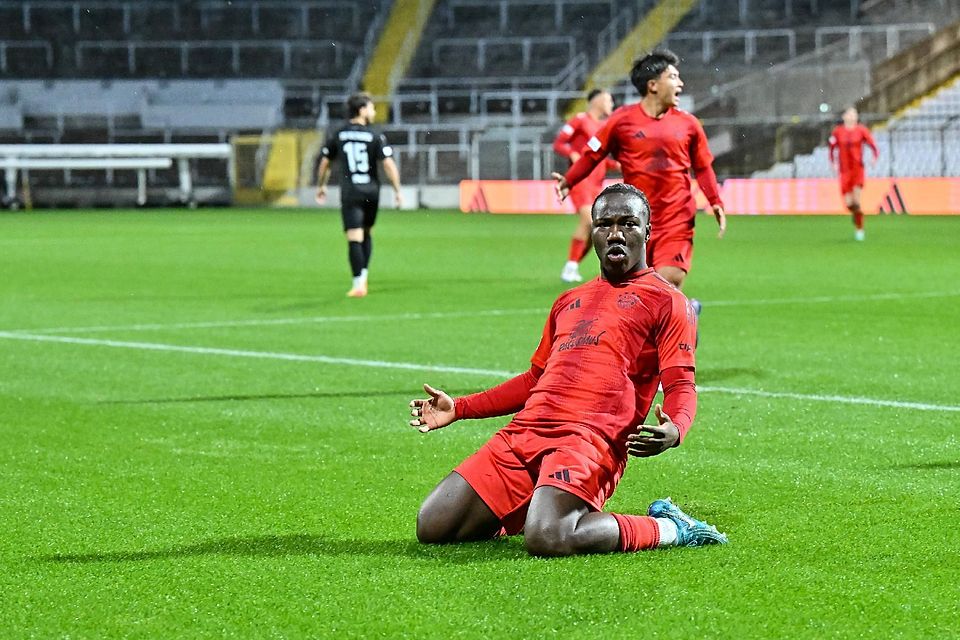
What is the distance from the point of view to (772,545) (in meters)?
5.60

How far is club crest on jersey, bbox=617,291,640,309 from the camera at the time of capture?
5.77m

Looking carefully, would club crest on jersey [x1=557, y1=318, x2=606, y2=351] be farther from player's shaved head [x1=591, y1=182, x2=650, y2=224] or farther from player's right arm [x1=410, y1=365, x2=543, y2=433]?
player's shaved head [x1=591, y1=182, x2=650, y2=224]

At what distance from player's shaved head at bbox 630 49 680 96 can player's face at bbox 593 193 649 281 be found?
423cm

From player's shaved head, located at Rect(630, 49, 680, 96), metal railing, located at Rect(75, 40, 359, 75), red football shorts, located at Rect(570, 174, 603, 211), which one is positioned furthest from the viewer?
metal railing, located at Rect(75, 40, 359, 75)

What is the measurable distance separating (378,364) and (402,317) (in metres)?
3.56

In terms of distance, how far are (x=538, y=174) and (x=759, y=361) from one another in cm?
3410

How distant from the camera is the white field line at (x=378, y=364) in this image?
9.16 metres

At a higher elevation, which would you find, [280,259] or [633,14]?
[633,14]

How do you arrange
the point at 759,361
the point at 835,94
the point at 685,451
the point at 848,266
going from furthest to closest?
the point at 835,94 → the point at 848,266 → the point at 759,361 → the point at 685,451

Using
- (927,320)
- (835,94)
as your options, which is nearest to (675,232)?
(927,320)

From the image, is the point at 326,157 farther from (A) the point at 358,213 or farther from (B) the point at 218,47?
(B) the point at 218,47

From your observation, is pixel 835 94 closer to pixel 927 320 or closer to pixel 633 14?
pixel 633 14

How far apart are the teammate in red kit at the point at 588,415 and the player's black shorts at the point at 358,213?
1194 cm

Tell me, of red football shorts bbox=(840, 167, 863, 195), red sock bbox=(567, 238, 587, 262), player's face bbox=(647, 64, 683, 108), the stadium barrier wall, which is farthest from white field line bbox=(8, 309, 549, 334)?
the stadium barrier wall
